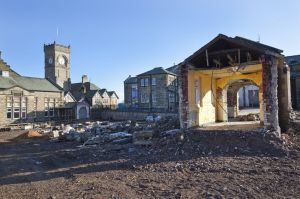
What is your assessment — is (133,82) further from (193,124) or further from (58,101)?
(193,124)

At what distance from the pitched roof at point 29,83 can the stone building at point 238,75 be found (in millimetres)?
30125

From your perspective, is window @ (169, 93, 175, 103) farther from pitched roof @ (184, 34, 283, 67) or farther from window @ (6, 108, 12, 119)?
pitched roof @ (184, 34, 283, 67)

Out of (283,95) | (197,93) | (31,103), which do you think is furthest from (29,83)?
(283,95)

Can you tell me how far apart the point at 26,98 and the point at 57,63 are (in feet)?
118

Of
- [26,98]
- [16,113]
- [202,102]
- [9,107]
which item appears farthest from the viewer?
[26,98]

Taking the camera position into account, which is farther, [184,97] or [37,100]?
[37,100]

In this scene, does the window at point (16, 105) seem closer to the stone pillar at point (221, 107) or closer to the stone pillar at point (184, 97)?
the stone pillar at point (221, 107)

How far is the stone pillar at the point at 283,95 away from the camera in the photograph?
15469 mm

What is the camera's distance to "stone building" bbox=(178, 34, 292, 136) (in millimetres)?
13773

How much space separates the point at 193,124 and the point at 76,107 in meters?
35.4

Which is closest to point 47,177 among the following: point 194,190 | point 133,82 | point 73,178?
point 73,178

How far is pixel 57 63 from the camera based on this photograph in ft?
246

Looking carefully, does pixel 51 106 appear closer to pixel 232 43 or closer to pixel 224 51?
pixel 224 51

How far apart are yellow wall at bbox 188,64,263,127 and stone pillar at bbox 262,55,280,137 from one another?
2.33m
